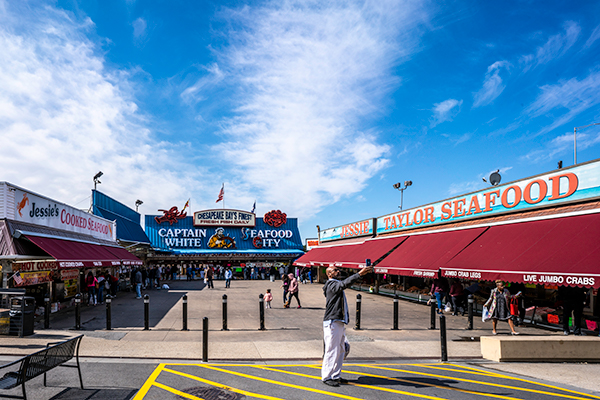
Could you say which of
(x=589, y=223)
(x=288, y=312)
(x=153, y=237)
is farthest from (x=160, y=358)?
(x=153, y=237)

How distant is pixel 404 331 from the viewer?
505 inches

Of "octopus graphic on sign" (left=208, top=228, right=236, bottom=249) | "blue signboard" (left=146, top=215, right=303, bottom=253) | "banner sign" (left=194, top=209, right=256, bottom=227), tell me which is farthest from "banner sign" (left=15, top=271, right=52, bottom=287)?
"banner sign" (left=194, top=209, right=256, bottom=227)

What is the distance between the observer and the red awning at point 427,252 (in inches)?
648

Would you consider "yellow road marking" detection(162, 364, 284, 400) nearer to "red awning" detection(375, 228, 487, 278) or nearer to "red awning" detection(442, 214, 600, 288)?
"red awning" detection(442, 214, 600, 288)

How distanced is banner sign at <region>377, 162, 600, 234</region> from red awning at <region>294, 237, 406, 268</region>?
1942 mm

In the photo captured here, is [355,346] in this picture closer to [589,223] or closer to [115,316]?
[589,223]

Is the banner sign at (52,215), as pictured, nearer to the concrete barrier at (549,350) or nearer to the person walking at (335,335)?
the person walking at (335,335)

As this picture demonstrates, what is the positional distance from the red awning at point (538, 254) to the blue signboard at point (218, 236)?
113ft

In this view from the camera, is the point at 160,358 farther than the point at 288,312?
No

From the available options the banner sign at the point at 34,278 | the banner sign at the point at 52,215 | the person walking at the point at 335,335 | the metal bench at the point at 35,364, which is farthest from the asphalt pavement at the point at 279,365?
the banner sign at the point at 52,215

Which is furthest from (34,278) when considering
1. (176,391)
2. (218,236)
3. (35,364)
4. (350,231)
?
(218,236)

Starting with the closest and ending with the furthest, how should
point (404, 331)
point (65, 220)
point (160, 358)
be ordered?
1. point (160, 358)
2. point (404, 331)
3. point (65, 220)

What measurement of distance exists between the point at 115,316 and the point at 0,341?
17.3 ft

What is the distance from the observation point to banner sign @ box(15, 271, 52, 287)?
47.0ft
